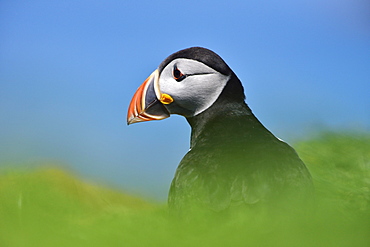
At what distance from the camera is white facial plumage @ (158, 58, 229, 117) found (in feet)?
6.02

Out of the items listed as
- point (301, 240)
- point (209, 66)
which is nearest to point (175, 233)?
point (301, 240)

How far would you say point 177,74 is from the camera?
187 cm

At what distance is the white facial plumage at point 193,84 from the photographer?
1834mm

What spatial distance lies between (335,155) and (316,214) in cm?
9

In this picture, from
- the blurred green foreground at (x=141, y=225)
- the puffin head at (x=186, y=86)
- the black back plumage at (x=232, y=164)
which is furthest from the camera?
the puffin head at (x=186, y=86)

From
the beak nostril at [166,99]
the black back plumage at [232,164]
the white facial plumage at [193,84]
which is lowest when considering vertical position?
the black back plumage at [232,164]

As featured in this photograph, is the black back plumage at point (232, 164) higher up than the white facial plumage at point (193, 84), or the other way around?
the white facial plumage at point (193, 84)

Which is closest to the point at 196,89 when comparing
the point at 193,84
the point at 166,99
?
the point at 193,84

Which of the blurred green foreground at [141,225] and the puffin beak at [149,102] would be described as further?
the puffin beak at [149,102]

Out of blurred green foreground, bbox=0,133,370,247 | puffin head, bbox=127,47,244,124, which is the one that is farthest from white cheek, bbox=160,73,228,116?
blurred green foreground, bbox=0,133,370,247

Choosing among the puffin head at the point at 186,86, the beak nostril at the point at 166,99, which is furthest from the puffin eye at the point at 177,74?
the beak nostril at the point at 166,99

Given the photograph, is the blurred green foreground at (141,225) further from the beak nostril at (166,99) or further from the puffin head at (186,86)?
the beak nostril at (166,99)

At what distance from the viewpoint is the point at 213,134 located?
1392 millimetres

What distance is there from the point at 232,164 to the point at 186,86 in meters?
1.46
